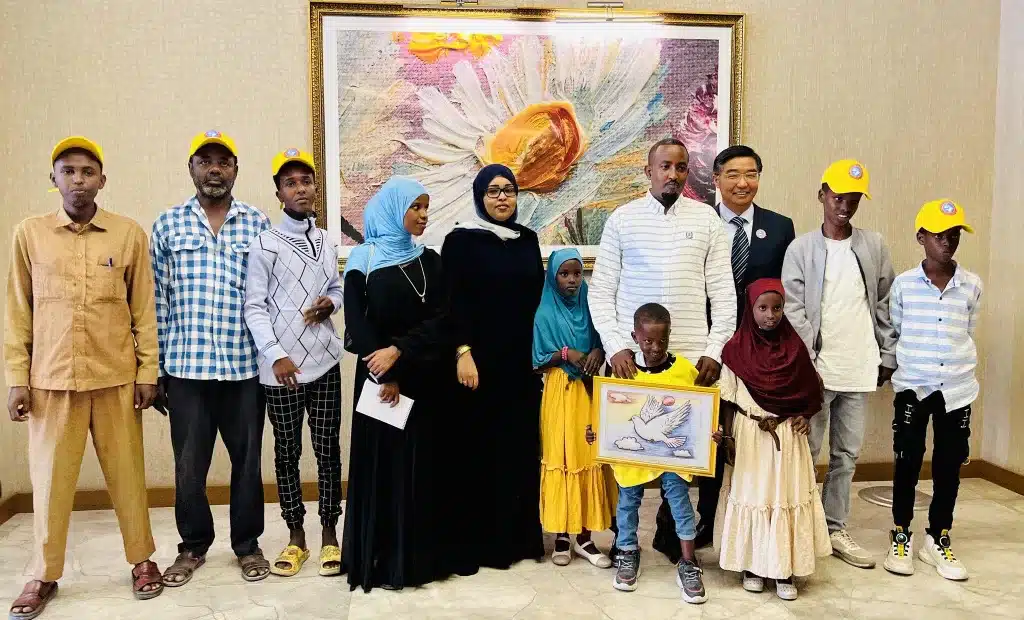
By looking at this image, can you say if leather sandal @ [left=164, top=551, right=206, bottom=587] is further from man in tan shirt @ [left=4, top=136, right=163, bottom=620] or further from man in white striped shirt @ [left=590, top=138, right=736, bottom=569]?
man in white striped shirt @ [left=590, top=138, right=736, bottom=569]

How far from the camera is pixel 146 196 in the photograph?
406 cm

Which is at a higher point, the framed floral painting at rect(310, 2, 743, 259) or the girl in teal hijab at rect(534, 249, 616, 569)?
the framed floral painting at rect(310, 2, 743, 259)

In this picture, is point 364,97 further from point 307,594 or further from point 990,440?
point 990,440

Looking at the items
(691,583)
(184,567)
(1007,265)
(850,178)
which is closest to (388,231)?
(184,567)

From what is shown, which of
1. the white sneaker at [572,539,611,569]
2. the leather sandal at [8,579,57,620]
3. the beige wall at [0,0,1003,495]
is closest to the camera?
the leather sandal at [8,579,57,620]

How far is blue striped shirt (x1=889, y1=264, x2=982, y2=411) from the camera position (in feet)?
10.4

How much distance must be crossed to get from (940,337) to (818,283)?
54 centimetres

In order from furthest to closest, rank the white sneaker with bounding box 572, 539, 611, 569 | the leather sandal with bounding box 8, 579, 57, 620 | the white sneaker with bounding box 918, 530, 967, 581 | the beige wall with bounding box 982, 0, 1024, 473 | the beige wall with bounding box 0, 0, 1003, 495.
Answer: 1. the beige wall with bounding box 982, 0, 1024, 473
2. the beige wall with bounding box 0, 0, 1003, 495
3. the white sneaker with bounding box 572, 539, 611, 569
4. the white sneaker with bounding box 918, 530, 967, 581
5. the leather sandal with bounding box 8, 579, 57, 620

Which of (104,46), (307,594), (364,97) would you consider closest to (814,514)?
(307,594)

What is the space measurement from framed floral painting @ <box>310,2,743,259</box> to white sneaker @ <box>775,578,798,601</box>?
2.03 meters

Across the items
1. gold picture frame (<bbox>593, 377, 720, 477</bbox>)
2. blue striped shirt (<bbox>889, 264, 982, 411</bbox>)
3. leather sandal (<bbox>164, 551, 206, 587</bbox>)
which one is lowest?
leather sandal (<bbox>164, 551, 206, 587</bbox>)

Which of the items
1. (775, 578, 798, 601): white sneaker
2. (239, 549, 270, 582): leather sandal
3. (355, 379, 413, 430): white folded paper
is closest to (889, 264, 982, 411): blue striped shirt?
(775, 578, 798, 601): white sneaker

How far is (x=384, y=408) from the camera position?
296 cm

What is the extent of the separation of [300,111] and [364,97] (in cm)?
35
